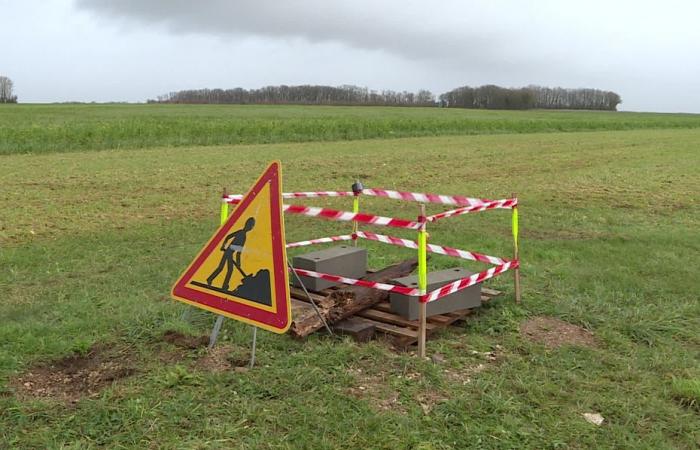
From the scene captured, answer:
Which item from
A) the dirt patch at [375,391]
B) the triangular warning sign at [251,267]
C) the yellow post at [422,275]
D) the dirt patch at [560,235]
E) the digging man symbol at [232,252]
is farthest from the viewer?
the dirt patch at [560,235]

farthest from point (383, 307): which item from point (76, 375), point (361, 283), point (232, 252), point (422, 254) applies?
point (76, 375)

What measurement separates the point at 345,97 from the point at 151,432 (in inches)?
3571

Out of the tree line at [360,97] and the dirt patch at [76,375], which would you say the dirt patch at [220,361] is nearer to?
the dirt patch at [76,375]

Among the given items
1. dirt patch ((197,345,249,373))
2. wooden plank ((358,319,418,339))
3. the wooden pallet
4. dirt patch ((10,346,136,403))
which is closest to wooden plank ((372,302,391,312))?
the wooden pallet

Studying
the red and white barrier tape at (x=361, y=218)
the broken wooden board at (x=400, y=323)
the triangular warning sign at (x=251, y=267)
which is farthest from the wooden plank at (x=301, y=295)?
the triangular warning sign at (x=251, y=267)

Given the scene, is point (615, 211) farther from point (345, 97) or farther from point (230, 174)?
point (345, 97)

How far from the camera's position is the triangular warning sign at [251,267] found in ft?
13.0

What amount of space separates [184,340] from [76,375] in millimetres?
784

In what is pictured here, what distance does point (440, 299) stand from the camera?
5004 mm

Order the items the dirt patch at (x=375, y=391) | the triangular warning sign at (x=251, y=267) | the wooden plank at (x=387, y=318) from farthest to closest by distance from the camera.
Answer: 1. the wooden plank at (x=387, y=318)
2. the triangular warning sign at (x=251, y=267)
3. the dirt patch at (x=375, y=391)

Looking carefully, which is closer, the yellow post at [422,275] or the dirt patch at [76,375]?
the dirt patch at [76,375]

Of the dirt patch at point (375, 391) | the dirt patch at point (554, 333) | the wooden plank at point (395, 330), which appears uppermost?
the wooden plank at point (395, 330)

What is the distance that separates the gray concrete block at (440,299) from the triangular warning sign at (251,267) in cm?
138

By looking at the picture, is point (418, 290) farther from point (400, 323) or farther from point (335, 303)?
point (335, 303)
